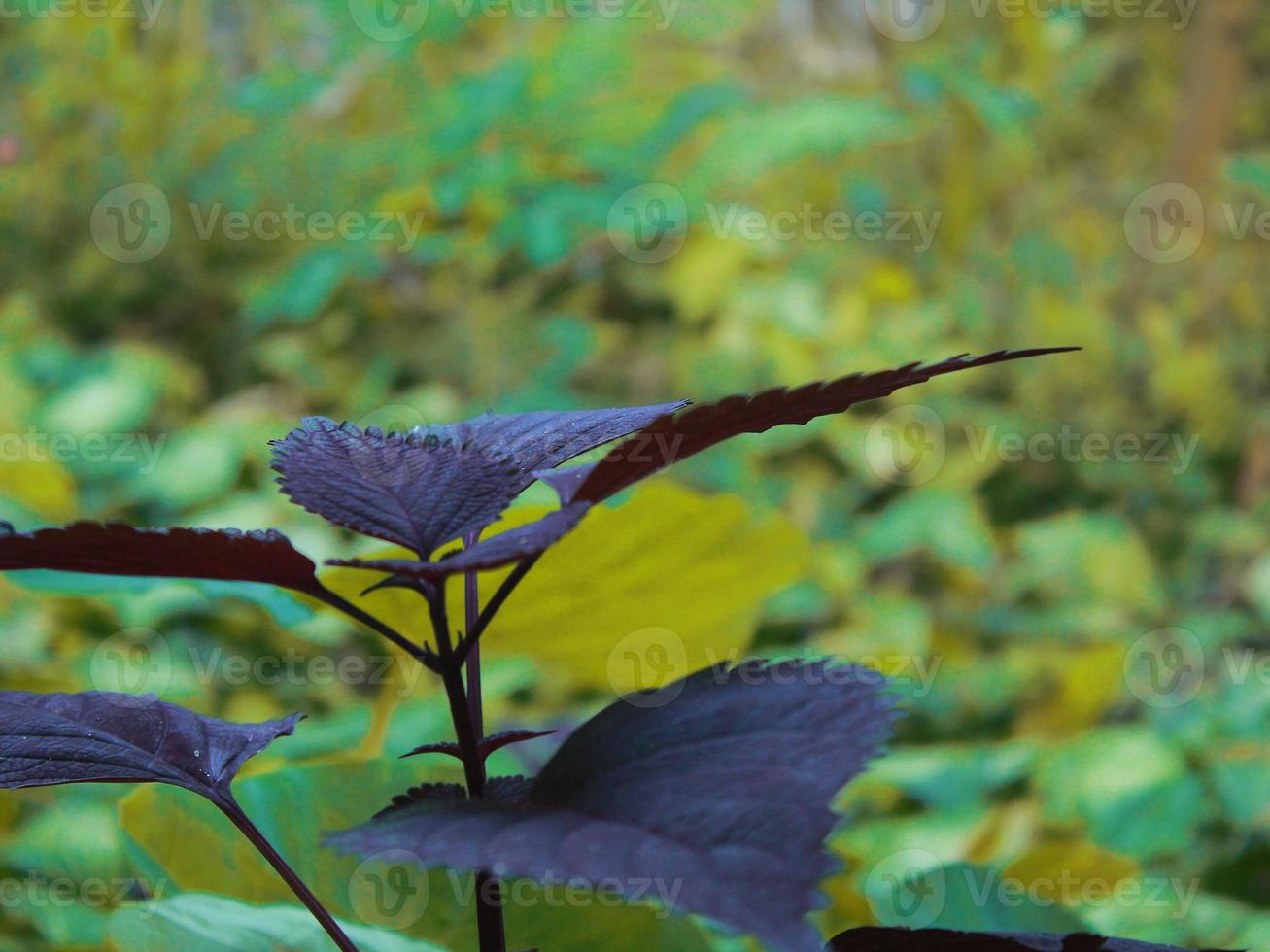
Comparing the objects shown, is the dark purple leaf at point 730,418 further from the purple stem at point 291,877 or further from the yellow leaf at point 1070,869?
the yellow leaf at point 1070,869

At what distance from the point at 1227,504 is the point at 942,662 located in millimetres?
564

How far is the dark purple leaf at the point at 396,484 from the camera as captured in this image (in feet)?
0.76

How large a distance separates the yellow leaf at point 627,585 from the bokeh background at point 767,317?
257mm

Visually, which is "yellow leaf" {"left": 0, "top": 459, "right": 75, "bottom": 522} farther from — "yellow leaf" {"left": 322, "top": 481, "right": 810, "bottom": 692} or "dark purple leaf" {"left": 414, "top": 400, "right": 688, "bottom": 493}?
"dark purple leaf" {"left": 414, "top": 400, "right": 688, "bottom": 493}

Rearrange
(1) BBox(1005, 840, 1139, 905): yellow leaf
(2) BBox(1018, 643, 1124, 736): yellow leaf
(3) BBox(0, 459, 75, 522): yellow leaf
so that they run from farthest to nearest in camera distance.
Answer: (2) BBox(1018, 643, 1124, 736): yellow leaf, (3) BBox(0, 459, 75, 522): yellow leaf, (1) BBox(1005, 840, 1139, 905): yellow leaf

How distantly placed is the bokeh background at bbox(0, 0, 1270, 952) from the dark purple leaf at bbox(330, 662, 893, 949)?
18.9 inches

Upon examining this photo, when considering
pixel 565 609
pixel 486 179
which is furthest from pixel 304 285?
pixel 565 609

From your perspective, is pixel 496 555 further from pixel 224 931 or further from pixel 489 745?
pixel 224 931

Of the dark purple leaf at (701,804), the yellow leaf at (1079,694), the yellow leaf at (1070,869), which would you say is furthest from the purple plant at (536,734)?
the yellow leaf at (1079,694)

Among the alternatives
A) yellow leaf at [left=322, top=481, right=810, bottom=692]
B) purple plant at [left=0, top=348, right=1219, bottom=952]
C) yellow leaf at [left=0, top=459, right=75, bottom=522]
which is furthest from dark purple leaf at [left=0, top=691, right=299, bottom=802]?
yellow leaf at [left=0, top=459, right=75, bottom=522]

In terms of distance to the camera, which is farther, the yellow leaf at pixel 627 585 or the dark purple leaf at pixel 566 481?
the yellow leaf at pixel 627 585

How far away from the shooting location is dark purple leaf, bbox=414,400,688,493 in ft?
0.84

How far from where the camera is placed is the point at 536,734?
246mm

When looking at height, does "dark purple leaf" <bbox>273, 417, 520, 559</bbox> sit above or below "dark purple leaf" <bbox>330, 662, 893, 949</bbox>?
above
